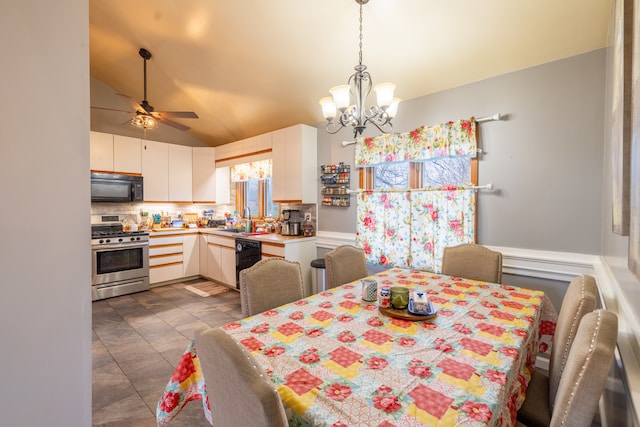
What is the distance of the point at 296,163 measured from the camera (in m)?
3.67

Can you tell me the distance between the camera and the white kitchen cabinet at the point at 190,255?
455cm

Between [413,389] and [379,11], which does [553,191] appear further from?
[413,389]

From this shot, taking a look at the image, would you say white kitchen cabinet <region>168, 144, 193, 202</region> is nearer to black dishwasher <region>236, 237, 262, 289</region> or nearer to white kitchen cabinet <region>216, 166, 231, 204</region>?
white kitchen cabinet <region>216, 166, 231, 204</region>

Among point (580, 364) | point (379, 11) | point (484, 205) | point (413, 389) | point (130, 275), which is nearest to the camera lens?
point (580, 364)

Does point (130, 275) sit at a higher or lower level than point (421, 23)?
lower

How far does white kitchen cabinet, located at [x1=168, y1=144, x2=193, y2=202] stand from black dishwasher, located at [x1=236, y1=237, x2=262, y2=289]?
5.12 feet

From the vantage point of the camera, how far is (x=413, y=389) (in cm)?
86

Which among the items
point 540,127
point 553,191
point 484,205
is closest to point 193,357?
point 484,205

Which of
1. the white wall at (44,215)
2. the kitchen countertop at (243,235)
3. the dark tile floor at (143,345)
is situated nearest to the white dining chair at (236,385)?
the dark tile floor at (143,345)

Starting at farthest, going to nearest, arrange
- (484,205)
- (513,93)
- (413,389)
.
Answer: (484,205) < (513,93) < (413,389)

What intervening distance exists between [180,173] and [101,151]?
1.10 metres

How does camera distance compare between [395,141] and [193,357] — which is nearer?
[193,357]

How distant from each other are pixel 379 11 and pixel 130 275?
14.2 ft

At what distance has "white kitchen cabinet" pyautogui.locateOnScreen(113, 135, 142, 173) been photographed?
4070mm
